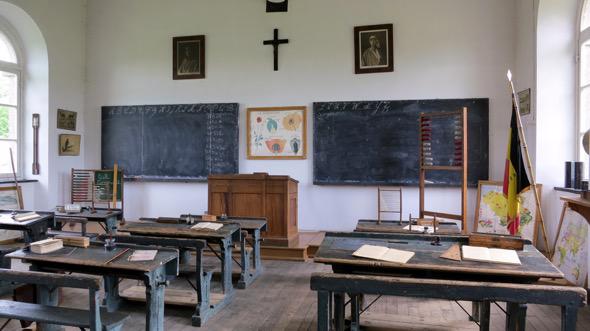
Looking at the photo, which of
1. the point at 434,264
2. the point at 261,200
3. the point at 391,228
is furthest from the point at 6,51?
the point at 434,264

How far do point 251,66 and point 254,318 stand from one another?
3999mm

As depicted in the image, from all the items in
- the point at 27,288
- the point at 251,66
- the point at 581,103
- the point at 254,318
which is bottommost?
the point at 254,318

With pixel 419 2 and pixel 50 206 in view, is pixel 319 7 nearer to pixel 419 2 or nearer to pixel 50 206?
pixel 419 2

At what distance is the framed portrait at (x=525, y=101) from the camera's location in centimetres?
480

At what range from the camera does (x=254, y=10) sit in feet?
19.8

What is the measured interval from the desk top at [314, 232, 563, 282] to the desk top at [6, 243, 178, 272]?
0.98m

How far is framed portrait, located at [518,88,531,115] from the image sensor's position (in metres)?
4.80

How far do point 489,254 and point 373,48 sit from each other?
13.2ft

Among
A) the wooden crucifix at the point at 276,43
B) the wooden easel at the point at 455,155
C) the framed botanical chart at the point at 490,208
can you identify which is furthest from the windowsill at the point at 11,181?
the framed botanical chart at the point at 490,208

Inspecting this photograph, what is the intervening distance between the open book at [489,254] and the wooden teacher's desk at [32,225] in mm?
3581

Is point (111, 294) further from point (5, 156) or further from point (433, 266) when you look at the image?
point (5, 156)

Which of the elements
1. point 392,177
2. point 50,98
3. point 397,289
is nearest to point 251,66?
point 392,177

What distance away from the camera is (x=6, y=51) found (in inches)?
236

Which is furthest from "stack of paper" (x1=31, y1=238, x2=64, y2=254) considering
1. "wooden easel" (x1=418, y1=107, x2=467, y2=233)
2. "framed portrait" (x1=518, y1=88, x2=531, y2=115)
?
"framed portrait" (x1=518, y1=88, x2=531, y2=115)
